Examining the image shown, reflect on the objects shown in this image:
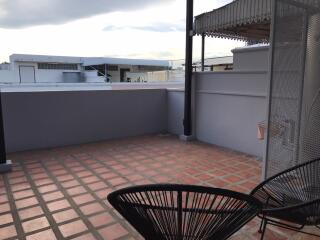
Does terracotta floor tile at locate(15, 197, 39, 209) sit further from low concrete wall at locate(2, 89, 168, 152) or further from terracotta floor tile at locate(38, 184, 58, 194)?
low concrete wall at locate(2, 89, 168, 152)

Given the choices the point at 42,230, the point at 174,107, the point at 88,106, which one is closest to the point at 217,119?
the point at 174,107

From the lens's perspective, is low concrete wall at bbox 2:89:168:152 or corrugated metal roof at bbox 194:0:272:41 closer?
corrugated metal roof at bbox 194:0:272:41

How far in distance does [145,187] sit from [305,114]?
1.90 m

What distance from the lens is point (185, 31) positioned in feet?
17.4

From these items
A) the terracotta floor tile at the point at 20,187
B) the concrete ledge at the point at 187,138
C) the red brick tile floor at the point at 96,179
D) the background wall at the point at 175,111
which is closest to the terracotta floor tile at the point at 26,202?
the red brick tile floor at the point at 96,179

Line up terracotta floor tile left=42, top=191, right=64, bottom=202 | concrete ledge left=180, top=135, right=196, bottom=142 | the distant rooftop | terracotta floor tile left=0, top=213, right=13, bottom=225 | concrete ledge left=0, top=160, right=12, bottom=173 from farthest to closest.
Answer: the distant rooftop
concrete ledge left=180, top=135, right=196, bottom=142
concrete ledge left=0, top=160, right=12, bottom=173
terracotta floor tile left=42, top=191, right=64, bottom=202
terracotta floor tile left=0, top=213, right=13, bottom=225

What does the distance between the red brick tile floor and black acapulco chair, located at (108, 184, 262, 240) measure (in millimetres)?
1101

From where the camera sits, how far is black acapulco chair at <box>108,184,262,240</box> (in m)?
1.24

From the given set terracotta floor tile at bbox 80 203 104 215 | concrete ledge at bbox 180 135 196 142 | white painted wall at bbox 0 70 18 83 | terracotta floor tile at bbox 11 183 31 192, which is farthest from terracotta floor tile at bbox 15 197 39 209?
white painted wall at bbox 0 70 18 83

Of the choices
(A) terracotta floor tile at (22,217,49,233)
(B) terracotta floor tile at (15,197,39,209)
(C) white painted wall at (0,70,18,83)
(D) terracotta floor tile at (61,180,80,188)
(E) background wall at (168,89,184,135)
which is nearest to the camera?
(A) terracotta floor tile at (22,217,49,233)

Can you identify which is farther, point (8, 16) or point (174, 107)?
point (174, 107)

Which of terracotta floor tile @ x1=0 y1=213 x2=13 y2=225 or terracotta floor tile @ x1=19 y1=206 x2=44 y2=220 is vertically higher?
terracotta floor tile @ x1=19 y1=206 x2=44 y2=220

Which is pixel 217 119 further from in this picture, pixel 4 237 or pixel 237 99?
pixel 4 237

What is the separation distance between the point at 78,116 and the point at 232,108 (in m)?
2.95
